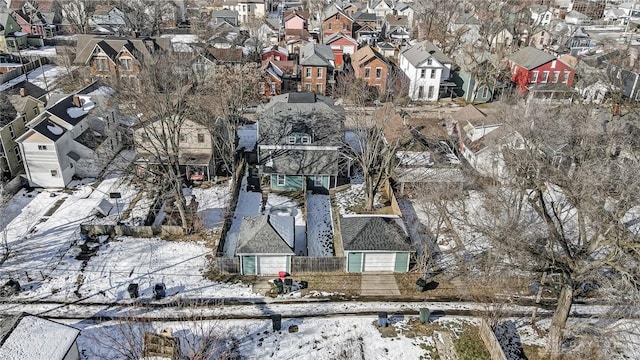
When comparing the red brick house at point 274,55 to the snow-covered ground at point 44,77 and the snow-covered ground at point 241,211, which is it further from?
the snow-covered ground at point 241,211

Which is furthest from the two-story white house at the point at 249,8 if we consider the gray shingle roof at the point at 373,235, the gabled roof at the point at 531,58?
the gray shingle roof at the point at 373,235

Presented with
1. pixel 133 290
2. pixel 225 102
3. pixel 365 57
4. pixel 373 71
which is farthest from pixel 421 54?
pixel 133 290

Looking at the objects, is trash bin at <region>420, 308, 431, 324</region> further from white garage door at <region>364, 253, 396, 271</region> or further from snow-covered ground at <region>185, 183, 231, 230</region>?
snow-covered ground at <region>185, 183, 231, 230</region>

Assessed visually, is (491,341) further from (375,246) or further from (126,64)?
(126,64)

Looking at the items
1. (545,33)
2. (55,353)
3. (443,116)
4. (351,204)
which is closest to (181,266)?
(55,353)

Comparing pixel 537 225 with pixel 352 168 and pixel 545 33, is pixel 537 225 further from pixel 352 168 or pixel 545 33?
pixel 545 33

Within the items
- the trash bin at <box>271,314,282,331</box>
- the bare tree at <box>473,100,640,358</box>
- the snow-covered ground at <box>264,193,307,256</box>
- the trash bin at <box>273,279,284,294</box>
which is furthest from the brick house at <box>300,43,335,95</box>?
the trash bin at <box>271,314,282,331</box>
